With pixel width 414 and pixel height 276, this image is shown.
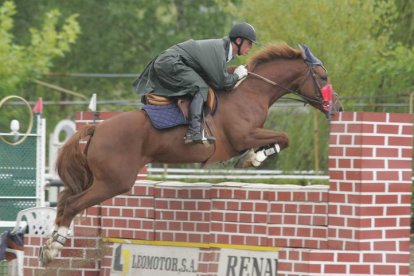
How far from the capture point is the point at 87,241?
29.3ft

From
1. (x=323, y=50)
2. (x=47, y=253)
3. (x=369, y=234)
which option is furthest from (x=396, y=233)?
(x=323, y=50)

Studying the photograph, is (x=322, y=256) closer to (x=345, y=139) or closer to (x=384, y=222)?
(x=384, y=222)

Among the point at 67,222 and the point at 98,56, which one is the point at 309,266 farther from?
the point at 98,56

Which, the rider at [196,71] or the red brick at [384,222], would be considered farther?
the rider at [196,71]

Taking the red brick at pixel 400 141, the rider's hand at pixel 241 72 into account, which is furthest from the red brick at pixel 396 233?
the rider's hand at pixel 241 72

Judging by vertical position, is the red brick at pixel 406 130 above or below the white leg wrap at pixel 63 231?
above

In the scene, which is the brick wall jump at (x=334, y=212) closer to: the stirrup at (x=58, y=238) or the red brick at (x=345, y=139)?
the red brick at (x=345, y=139)

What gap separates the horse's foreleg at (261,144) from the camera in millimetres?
8742

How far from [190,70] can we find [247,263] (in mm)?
1635

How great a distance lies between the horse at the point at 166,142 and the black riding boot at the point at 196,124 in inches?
6.4

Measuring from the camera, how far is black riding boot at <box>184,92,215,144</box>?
27.6 feet

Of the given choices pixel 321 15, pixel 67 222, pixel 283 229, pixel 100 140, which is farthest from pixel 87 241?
pixel 321 15

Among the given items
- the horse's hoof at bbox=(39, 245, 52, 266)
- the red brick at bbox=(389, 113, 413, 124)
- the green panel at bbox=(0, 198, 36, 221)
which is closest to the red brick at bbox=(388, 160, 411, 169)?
the red brick at bbox=(389, 113, 413, 124)

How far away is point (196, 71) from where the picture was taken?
28.4ft
